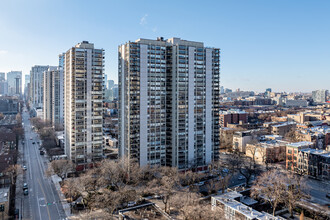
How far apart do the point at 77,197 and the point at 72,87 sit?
23.7 metres

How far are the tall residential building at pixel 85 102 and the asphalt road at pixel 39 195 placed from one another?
7803 mm

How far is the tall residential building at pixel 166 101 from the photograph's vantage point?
4969 centimetres

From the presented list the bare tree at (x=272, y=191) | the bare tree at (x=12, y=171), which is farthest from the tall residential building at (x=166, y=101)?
the bare tree at (x=12, y=171)

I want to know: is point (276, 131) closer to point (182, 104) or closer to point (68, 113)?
point (182, 104)

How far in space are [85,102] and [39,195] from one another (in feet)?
67.0

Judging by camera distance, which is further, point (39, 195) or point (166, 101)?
point (166, 101)

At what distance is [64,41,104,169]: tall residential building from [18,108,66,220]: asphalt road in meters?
7.80

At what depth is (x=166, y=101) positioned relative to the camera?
2085 inches

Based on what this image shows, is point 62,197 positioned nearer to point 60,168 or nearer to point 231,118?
point 60,168

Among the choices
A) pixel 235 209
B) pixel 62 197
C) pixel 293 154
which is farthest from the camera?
pixel 293 154

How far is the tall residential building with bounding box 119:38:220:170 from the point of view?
49688mm

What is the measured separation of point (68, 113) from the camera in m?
57.7

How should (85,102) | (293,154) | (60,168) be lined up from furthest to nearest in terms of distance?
(293,154), (85,102), (60,168)

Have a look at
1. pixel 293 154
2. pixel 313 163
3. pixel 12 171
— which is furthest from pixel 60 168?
pixel 313 163
